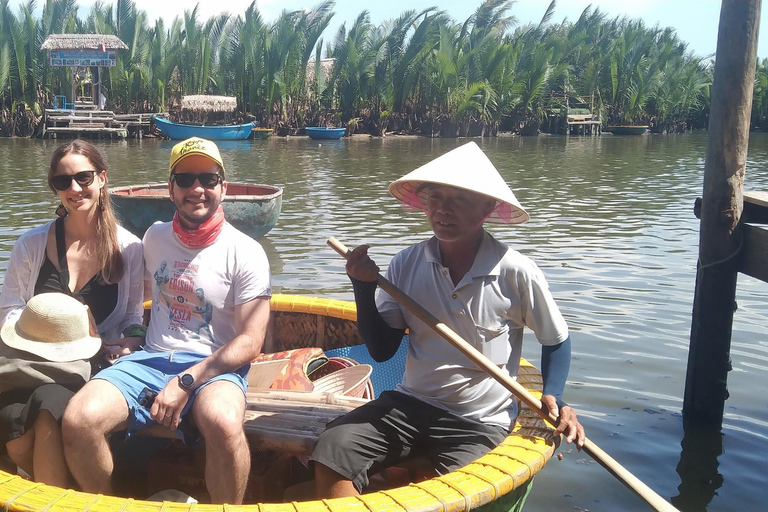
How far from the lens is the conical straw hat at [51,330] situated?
8.81ft

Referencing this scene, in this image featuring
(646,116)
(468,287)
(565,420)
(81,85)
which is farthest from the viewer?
(646,116)

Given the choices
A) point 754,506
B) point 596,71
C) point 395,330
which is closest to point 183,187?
point 395,330

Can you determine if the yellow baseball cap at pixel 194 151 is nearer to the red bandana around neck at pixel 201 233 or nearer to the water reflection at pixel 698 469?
the red bandana around neck at pixel 201 233

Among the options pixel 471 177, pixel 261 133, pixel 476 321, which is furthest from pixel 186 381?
pixel 261 133

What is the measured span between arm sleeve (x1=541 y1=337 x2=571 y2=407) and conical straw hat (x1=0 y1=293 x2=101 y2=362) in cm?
160

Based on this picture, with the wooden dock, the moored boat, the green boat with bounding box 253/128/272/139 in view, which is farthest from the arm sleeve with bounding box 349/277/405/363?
the green boat with bounding box 253/128/272/139

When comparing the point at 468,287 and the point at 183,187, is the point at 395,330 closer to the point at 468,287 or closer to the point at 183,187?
the point at 468,287

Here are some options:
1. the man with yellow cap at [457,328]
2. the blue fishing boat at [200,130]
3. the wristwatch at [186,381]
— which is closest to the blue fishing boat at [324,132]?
the blue fishing boat at [200,130]

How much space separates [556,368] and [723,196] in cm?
193

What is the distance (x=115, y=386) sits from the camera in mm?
2607

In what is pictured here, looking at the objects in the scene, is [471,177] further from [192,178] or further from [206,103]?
[206,103]

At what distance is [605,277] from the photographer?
7.80 meters

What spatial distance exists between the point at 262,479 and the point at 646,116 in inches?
1762

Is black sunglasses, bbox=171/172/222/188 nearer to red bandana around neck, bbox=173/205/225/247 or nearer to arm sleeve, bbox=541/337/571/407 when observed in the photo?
red bandana around neck, bbox=173/205/225/247
